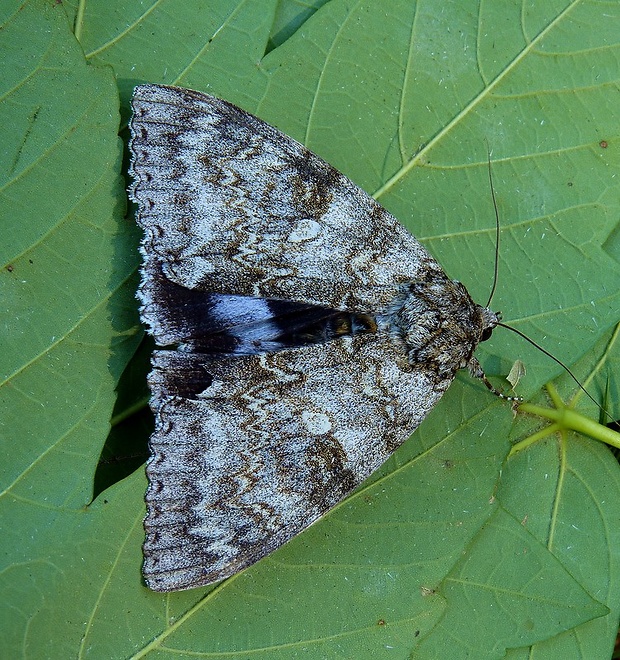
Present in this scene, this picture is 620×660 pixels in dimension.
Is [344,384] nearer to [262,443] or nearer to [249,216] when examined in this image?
[262,443]

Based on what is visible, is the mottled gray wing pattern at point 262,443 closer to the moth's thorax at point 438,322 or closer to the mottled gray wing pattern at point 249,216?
the moth's thorax at point 438,322

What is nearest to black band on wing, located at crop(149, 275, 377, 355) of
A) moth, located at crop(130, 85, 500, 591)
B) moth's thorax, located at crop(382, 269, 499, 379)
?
moth, located at crop(130, 85, 500, 591)

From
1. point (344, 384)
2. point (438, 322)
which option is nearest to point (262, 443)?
point (344, 384)

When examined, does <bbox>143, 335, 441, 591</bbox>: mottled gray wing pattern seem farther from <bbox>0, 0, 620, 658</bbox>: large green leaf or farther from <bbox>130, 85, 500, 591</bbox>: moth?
<bbox>0, 0, 620, 658</bbox>: large green leaf

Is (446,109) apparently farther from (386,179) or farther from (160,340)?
(160,340)

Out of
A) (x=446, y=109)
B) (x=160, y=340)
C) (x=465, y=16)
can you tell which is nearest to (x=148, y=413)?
(x=160, y=340)
